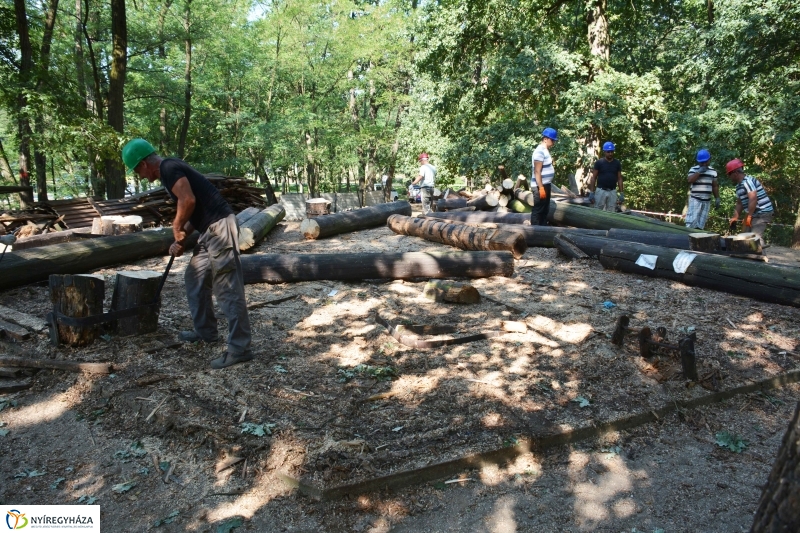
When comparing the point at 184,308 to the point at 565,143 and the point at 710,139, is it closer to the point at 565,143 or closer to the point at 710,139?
the point at 565,143

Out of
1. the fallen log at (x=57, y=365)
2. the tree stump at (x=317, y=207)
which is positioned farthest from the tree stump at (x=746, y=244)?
the tree stump at (x=317, y=207)

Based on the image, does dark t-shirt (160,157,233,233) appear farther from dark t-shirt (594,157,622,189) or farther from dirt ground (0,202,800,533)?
dark t-shirt (594,157,622,189)

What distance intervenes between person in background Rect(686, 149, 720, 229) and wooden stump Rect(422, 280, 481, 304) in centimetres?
548

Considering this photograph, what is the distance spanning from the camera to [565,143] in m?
14.9

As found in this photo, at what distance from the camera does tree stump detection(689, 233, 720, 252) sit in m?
7.26

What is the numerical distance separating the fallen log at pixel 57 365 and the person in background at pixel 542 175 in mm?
7150

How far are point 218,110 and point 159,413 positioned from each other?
2502 centimetres

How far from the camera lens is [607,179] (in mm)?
11586

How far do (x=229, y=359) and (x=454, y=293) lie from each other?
9.25 ft

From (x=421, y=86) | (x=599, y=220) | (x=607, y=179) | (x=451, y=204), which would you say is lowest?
(x=451, y=204)

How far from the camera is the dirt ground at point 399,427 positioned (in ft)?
9.45

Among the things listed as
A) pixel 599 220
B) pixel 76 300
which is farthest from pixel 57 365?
pixel 599 220

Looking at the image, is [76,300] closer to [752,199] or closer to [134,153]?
[134,153]

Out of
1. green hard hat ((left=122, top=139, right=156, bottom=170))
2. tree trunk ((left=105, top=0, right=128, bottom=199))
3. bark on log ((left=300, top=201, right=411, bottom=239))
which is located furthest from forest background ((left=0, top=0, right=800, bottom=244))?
green hard hat ((left=122, top=139, right=156, bottom=170))
